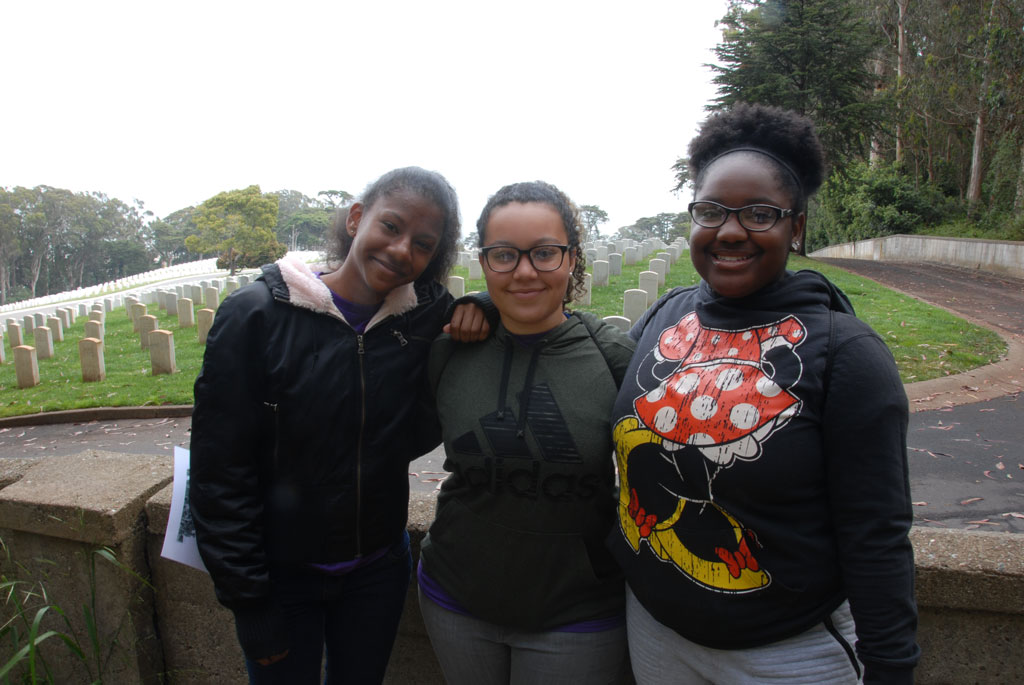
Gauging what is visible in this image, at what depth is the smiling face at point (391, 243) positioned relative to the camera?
1.87 meters

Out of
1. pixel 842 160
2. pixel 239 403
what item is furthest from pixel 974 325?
pixel 842 160

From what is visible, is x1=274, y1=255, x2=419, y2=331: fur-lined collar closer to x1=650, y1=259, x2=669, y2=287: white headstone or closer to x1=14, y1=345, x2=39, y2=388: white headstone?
x1=14, y1=345, x2=39, y2=388: white headstone

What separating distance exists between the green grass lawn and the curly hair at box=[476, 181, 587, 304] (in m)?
7.21

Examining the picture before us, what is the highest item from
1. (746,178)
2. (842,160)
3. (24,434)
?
(842,160)

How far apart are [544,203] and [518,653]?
3.94 feet

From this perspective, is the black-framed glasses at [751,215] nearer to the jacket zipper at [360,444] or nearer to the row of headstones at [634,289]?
the jacket zipper at [360,444]

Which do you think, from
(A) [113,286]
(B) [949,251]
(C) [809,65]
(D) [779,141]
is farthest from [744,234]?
(A) [113,286]

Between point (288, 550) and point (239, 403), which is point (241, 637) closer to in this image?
point (288, 550)

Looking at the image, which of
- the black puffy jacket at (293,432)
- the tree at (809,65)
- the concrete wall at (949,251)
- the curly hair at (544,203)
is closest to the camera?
the black puffy jacket at (293,432)

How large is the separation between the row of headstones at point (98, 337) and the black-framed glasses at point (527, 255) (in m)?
7.91

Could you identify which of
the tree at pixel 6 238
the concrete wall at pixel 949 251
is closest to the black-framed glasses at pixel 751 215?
the concrete wall at pixel 949 251

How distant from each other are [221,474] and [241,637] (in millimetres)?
447

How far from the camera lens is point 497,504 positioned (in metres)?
1.72

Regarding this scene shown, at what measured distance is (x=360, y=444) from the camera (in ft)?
5.96
